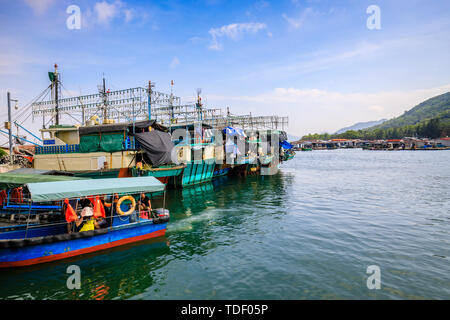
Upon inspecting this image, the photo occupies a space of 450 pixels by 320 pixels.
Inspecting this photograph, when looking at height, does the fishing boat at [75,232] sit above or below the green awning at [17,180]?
below

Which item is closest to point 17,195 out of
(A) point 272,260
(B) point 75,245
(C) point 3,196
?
(C) point 3,196

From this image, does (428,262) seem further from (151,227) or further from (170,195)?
(170,195)

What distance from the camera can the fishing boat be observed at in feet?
30.3

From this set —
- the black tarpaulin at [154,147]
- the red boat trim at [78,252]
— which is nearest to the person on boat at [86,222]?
the red boat trim at [78,252]

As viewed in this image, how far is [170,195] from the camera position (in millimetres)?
24016

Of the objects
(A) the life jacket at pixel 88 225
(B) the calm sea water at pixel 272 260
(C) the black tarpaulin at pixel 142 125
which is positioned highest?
(C) the black tarpaulin at pixel 142 125

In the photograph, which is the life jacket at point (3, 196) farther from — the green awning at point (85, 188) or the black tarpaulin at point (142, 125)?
the black tarpaulin at point (142, 125)

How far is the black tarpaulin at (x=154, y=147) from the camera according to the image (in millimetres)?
22375

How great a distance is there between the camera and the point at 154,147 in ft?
73.9

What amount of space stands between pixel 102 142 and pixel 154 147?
4.63 m

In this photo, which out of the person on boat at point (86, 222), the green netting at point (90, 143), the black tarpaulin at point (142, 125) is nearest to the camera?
the person on boat at point (86, 222)

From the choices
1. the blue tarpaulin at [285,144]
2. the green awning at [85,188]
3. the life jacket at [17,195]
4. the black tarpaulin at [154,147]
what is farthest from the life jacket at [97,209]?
the blue tarpaulin at [285,144]

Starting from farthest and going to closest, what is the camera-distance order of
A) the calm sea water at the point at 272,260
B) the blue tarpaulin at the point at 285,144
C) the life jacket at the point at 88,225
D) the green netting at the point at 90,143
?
the blue tarpaulin at the point at 285,144 → the green netting at the point at 90,143 → the life jacket at the point at 88,225 → the calm sea water at the point at 272,260

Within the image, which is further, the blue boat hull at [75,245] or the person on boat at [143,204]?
the person on boat at [143,204]
